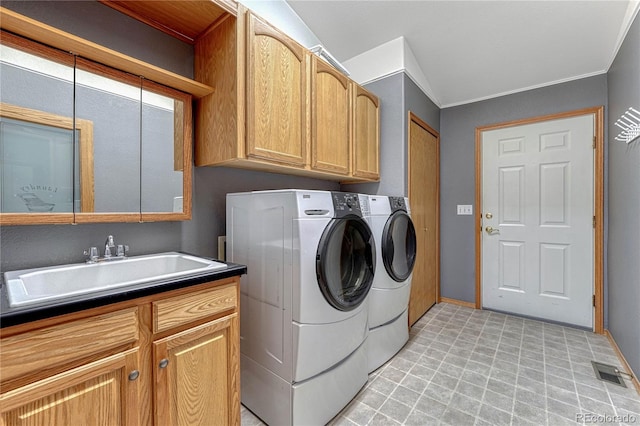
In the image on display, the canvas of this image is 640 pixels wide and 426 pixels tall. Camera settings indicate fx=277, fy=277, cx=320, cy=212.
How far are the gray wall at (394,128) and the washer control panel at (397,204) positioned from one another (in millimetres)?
230

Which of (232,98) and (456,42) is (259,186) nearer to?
(232,98)

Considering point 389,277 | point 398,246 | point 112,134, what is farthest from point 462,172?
point 112,134

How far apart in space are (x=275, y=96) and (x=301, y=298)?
114cm

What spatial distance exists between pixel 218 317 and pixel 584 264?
10.6ft

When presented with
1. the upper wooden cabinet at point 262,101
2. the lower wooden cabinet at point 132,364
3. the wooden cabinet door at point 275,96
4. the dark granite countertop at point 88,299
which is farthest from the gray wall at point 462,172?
the dark granite countertop at point 88,299

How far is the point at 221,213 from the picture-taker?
1.82 m

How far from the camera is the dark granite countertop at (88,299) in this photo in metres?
0.70

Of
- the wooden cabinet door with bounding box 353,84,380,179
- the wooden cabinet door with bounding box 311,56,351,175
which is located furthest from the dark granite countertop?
the wooden cabinet door with bounding box 353,84,380,179

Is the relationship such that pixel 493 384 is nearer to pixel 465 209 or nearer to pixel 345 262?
pixel 345 262

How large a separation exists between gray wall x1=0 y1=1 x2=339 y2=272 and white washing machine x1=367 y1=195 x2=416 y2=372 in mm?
896

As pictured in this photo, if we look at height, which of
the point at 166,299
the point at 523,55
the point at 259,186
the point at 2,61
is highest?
the point at 523,55

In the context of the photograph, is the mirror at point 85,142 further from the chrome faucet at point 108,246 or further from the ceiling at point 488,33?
the ceiling at point 488,33

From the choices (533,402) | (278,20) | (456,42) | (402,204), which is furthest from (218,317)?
(456,42)

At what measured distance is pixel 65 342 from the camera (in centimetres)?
79
